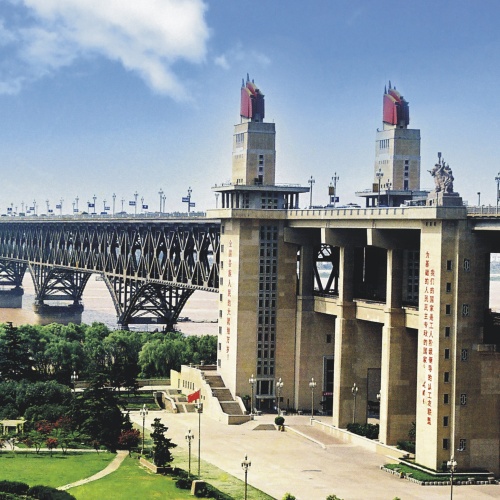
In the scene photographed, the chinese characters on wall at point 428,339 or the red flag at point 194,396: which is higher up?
the chinese characters on wall at point 428,339

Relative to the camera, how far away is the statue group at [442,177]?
269 ft

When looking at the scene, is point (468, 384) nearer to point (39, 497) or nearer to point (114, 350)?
point (39, 497)

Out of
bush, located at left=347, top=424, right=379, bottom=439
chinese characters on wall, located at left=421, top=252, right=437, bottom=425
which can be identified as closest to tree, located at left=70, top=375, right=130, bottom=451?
bush, located at left=347, top=424, right=379, bottom=439

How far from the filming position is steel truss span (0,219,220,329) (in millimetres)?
138125

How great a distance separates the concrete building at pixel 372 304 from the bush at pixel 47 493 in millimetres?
27224

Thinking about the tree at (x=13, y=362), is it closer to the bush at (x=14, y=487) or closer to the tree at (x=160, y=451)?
the tree at (x=160, y=451)

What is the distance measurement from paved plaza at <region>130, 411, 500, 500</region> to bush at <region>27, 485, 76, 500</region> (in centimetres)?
1323

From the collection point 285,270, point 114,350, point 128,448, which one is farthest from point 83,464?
point 114,350

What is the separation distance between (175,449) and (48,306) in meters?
114

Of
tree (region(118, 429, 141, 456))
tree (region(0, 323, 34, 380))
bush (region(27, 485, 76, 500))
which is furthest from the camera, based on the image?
tree (region(0, 323, 34, 380))

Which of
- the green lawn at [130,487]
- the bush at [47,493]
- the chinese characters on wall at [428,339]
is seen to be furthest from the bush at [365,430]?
the bush at [47,493]

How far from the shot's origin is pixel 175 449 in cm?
8681

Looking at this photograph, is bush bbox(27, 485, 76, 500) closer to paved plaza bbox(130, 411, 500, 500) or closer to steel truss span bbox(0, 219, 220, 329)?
paved plaza bbox(130, 411, 500, 500)

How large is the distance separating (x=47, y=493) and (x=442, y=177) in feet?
115
